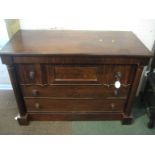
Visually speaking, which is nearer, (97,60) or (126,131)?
(97,60)

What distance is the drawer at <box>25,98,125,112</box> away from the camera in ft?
4.56

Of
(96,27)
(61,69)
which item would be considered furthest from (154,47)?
(61,69)

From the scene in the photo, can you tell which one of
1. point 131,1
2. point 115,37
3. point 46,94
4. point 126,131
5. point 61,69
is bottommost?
point 126,131

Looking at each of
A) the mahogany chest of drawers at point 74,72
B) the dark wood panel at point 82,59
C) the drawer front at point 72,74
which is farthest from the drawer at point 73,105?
the dark wood panel at point 82,59

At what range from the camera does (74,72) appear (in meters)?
1.20

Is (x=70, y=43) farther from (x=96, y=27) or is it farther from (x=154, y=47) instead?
(x=154, y=47)

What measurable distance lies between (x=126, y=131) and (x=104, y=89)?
18.8 inches

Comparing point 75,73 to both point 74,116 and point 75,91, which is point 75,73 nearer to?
point 75,91

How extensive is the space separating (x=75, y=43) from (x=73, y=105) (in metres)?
0.54

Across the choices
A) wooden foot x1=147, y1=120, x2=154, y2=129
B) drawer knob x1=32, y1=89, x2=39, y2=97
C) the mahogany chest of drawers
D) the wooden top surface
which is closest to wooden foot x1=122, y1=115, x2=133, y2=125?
the mahogany chest of drawers

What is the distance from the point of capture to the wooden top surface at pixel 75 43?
1.10m

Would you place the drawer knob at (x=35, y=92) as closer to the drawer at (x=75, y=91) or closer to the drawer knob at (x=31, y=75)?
the drawer at (x=75, y=91)

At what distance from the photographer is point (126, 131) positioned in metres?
1.47

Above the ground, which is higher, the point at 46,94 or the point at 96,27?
the point at 96,27
